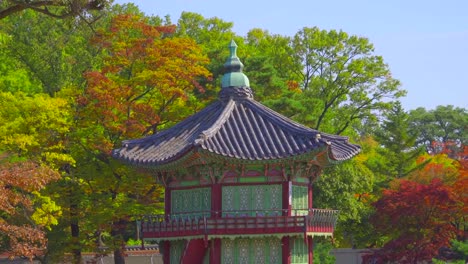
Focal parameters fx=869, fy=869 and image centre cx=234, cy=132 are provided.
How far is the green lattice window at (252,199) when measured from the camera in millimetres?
30844

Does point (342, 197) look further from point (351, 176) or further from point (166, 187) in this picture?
point (166, 187)

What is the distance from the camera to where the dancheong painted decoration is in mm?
29922

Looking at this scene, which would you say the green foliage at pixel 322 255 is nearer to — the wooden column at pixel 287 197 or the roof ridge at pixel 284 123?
the roof ridge at pixel 284 123

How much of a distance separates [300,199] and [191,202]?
4.02m

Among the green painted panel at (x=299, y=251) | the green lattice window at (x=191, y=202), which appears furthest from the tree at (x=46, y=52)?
the green painted panel at (x=299, y=251)

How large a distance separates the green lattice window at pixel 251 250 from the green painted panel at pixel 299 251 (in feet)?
1.95

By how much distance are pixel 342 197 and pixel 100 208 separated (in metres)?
13.7

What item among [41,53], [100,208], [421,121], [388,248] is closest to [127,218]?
[100,208]

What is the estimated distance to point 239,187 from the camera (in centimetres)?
3105

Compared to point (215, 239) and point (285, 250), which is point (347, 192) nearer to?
point (285, 250)

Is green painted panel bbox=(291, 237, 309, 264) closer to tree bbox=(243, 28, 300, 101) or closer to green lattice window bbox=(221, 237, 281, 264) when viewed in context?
green lattice window bbox=(221, 237, 281, 264)

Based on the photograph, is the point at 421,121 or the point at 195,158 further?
the point at 421,121

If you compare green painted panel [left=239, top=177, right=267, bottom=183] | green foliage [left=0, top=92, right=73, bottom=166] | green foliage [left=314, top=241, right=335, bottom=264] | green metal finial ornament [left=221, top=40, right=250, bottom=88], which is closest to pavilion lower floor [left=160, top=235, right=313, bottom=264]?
green painted panel [left=239, top=177, right=267, bottom=183]

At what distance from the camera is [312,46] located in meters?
57.6
